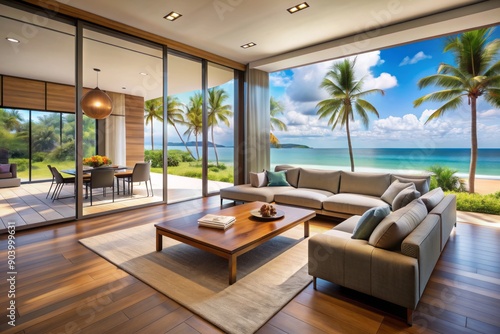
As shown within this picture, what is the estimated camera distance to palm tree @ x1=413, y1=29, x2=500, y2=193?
16.4 ft

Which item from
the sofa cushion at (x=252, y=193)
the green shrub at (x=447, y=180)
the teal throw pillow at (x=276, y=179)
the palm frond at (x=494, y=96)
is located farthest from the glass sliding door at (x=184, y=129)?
the palm frond at (x=494, y=96)

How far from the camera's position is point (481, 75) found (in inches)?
204

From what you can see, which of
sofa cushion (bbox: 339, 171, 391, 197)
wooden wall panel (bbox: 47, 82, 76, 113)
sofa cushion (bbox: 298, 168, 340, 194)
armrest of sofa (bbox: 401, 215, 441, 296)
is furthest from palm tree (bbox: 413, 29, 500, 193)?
wooden wall panel (bbox: 47, 82, 76, 113)

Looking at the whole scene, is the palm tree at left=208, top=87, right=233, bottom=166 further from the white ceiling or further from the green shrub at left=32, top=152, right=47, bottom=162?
the green shrub at left=32, top=152, right=47, bottom=162

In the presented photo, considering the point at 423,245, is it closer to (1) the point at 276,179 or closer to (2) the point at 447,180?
(1) the point at 276,179

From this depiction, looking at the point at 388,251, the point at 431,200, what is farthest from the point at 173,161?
the point at 388,251

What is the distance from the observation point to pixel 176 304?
74.5 inches

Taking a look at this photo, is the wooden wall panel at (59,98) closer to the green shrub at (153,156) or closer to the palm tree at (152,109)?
the green shrub at (153,156)

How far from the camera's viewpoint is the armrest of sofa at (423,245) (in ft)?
5.52

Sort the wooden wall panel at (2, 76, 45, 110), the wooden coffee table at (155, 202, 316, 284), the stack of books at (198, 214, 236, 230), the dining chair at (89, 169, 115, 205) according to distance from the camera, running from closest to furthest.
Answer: the wooden coffee table at (155, 202, 316, 284) < the stack of books at (198, 214, 236, 230) < the dining chair at (89, 169, 115, 205) < the wooden wall panel at (2, 76, 45, 110)

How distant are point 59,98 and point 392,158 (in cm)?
1756

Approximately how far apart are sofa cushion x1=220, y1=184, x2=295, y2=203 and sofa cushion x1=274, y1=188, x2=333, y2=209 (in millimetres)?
162

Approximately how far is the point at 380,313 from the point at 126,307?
72.1 inches

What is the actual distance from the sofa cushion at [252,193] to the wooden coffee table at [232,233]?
1182 mm
